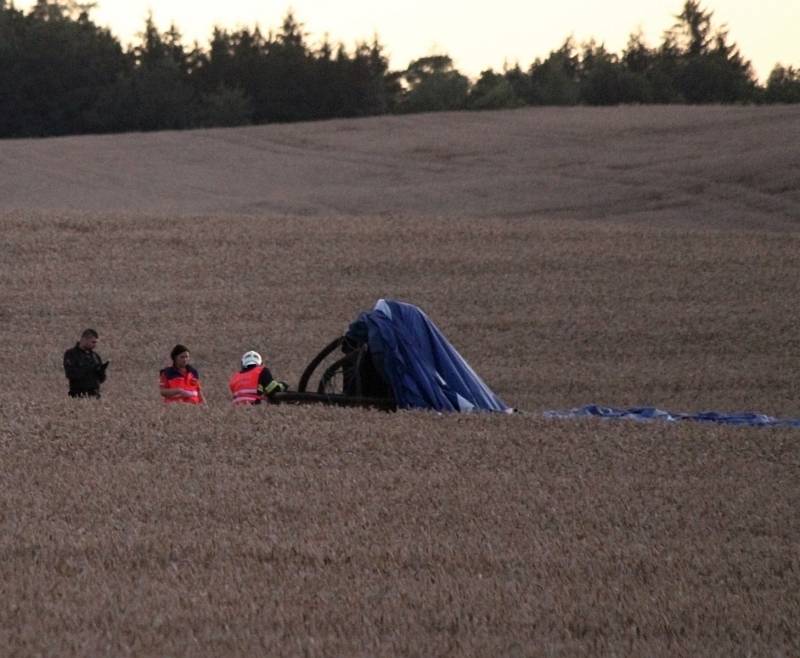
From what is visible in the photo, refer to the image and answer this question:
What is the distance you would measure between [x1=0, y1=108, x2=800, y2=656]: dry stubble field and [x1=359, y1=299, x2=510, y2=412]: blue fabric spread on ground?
1079 millimetres

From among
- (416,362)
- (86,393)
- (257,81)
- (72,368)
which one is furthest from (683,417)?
(257,81)

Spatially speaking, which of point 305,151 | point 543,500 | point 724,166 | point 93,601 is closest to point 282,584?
point 93,601

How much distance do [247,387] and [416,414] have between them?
2073mm

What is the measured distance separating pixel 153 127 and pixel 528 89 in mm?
26038

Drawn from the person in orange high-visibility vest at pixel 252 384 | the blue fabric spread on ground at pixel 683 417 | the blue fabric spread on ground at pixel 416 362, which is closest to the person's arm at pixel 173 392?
the person in orange high-visibility vest at pixel 252 384

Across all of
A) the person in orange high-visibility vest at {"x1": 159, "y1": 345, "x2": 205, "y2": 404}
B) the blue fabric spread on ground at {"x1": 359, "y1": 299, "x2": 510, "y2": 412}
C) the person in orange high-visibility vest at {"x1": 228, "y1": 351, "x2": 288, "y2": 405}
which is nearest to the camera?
the blue fabric spread on ground at {"x1": 359, "y1": 299, "x2": 510, "y2": 412}

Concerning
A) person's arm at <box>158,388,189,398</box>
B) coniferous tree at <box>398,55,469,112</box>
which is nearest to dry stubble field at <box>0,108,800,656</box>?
person's arm at <box>158,388,189,398</box>

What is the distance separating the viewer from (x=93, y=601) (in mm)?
7746

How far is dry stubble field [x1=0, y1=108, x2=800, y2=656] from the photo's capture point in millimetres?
7789

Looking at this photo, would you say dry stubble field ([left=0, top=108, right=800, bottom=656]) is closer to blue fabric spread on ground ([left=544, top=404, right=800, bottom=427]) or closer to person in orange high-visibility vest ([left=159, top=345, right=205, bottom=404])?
person in orange high-visibility vest ([left=159, top=345, right=205, bottom=404])

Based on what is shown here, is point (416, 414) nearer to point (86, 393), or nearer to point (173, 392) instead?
point (173, 392)

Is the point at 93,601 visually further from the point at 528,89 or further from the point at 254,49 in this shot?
the point at 528,89

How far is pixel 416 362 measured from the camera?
48.6ft

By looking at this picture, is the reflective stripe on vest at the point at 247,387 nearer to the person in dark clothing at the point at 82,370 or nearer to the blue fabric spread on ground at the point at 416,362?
the blue fabric spread on ground at the point at 416,362
